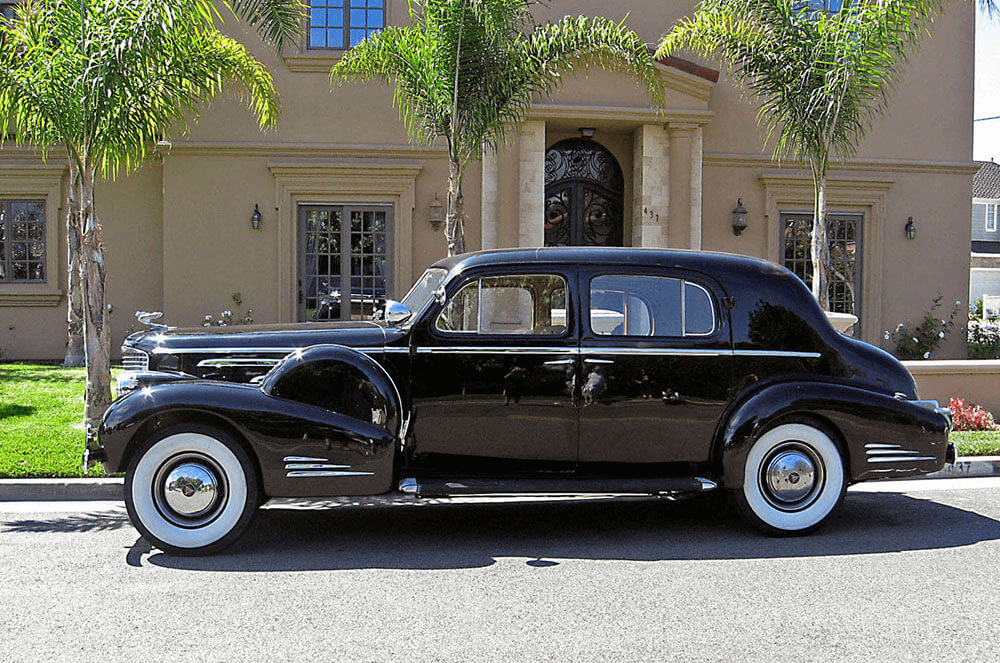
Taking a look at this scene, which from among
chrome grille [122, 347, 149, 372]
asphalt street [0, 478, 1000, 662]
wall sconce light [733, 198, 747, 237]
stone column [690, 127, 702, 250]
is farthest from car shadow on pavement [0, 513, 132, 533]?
wall sconce light [733, 198, 747, 237]

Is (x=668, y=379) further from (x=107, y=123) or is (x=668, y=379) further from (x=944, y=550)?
(x=107, y=123)

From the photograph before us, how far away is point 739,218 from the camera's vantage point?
Result: 15.5 metres

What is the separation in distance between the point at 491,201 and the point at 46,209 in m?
7.22

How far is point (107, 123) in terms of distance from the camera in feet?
27.0

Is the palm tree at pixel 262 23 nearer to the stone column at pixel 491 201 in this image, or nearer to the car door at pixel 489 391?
the car door at pixel 489 391

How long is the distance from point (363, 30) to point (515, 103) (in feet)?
17.7

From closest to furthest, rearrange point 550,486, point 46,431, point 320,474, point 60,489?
point 320,474 → point 550,486 → point 60,489 → point 46,431

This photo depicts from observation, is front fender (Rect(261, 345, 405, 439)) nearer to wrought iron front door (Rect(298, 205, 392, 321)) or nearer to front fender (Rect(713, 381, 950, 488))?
front fender (Rect(713, 381, 950, 488))

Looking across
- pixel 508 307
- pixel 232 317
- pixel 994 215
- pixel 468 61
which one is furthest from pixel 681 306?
pixel 994 215

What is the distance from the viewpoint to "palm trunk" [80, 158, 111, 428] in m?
8.48

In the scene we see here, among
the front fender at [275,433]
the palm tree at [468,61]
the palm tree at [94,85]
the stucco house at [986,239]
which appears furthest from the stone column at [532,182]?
the stucco house at [986,239]

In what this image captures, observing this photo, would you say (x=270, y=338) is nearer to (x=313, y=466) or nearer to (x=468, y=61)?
(x=313, y=466)

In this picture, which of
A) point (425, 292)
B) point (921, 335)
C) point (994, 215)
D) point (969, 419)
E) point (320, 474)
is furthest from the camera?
point (994, 215)

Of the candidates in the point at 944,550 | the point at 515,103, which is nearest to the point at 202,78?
the point at 515,103
